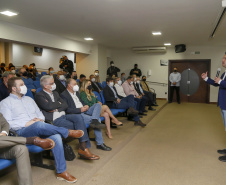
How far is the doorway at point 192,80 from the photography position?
986 centimetres

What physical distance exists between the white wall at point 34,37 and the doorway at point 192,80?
4783mm

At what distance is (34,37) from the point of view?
20.6 ft

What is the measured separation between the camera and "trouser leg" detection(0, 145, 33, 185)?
1.90 meters

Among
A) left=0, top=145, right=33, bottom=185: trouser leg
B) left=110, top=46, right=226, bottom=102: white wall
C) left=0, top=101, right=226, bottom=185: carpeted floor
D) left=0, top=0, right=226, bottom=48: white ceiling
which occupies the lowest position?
left=0, top=101, right=226, bottom=185: carpeted floor

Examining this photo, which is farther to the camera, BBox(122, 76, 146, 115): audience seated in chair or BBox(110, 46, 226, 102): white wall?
BBox(110, 46, 226, 102): white wall

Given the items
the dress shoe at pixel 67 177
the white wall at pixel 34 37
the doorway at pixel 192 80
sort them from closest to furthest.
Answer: the dress shoe at pixel 67 177 → the white wall at pixel 34 37 → the doorway at pixel 192 80

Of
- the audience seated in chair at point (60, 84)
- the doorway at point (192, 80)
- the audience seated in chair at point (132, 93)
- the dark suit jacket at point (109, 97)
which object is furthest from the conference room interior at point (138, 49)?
the audience seated in chair at point (60, 84)

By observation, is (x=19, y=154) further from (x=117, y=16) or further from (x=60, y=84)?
(x=117, y=16)

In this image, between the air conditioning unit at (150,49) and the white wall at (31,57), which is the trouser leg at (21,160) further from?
the white wall at (31,57)

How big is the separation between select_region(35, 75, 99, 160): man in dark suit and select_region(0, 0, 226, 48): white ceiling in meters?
1.81

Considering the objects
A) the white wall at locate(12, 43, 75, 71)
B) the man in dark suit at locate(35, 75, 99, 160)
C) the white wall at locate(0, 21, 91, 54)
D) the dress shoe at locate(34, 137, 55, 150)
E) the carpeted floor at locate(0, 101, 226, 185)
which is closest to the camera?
the dress shoe at locate(34, 137, 55, 150)

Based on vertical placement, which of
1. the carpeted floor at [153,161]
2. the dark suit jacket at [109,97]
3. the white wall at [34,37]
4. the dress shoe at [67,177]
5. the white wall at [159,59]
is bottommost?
the carpeted floor at [153,161]

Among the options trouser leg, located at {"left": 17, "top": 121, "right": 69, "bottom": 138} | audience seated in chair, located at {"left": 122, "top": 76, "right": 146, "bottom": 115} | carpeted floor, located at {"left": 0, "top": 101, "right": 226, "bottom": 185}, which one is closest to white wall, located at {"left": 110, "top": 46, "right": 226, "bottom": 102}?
audience seated in chair, located at {"left": 122, "top": 76, "right": 146, "bottom": 115}

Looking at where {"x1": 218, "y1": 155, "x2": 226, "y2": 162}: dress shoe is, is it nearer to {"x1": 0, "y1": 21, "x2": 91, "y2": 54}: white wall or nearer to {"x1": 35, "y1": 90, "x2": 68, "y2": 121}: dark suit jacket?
{"x1": 35, "y1": 90, "x2": 68, "y2": 121}: dark suit jacket
